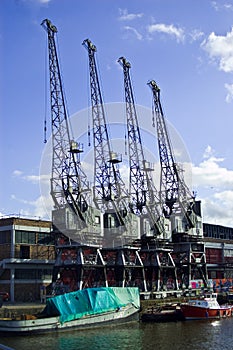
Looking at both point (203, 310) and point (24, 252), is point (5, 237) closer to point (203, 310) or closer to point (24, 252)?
point (24, 252)

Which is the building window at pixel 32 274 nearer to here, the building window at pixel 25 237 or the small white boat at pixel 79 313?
the building window at pixel 25 237

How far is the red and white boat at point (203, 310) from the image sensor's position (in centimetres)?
6356

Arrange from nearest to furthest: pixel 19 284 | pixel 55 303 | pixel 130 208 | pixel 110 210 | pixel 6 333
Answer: pixel 6 333, pixel 55 303, pixel 19 284, pixel 110 210, pixel 130 208

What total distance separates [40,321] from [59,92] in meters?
41.8

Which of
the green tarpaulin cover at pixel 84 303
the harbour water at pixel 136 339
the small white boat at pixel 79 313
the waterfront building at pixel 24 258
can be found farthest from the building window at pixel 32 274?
the harbour water at pixel 136 339

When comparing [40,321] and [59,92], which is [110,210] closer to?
[59,92]

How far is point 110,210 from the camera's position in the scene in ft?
269

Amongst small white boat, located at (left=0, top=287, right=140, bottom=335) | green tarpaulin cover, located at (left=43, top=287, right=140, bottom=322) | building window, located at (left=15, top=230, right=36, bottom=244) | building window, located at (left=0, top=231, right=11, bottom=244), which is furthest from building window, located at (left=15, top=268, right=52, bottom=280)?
green tarpaulin cover, located at (left=43, top=287, right=140, bottom=322)

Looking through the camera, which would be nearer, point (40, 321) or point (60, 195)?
point (40, 321)

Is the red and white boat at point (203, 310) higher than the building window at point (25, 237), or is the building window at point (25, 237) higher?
the building window at point (25, 237)

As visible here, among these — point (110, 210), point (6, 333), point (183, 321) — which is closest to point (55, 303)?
point (6, 333)

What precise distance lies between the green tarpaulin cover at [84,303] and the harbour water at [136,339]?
87.6 inches

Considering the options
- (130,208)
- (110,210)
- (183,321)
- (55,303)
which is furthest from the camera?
(130,208)

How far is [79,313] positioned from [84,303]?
1.36 m
